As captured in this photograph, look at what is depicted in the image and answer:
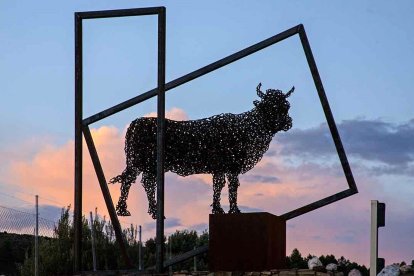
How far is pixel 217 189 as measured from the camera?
38.2ft

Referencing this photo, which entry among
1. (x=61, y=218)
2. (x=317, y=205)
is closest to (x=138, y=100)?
(x=317, y=205)

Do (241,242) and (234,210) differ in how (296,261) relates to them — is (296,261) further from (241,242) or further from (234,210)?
(241,242)

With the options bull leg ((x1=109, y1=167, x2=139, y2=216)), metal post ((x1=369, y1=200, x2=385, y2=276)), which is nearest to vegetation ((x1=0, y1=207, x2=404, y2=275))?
bull leg ((x1=109, y1=167, x2=139, y2=216))

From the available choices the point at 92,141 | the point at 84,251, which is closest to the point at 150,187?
the point at 92,141

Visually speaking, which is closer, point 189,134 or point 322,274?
point 322,274

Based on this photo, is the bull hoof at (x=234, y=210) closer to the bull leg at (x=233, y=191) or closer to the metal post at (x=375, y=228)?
the bull leg at (x=233, y=191)

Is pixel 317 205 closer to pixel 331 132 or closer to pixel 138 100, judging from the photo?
pixel 331 132

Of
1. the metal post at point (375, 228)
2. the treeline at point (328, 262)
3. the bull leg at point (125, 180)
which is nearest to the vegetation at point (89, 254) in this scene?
the treeline at point (328, 262)

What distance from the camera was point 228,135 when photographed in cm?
1181

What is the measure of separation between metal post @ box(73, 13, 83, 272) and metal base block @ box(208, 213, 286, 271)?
5.94ft

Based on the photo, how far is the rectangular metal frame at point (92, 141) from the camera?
10820 millimetres

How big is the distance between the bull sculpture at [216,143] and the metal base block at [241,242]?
0.52 meters

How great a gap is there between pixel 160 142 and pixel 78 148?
1.36 m

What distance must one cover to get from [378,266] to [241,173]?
3979 mm
